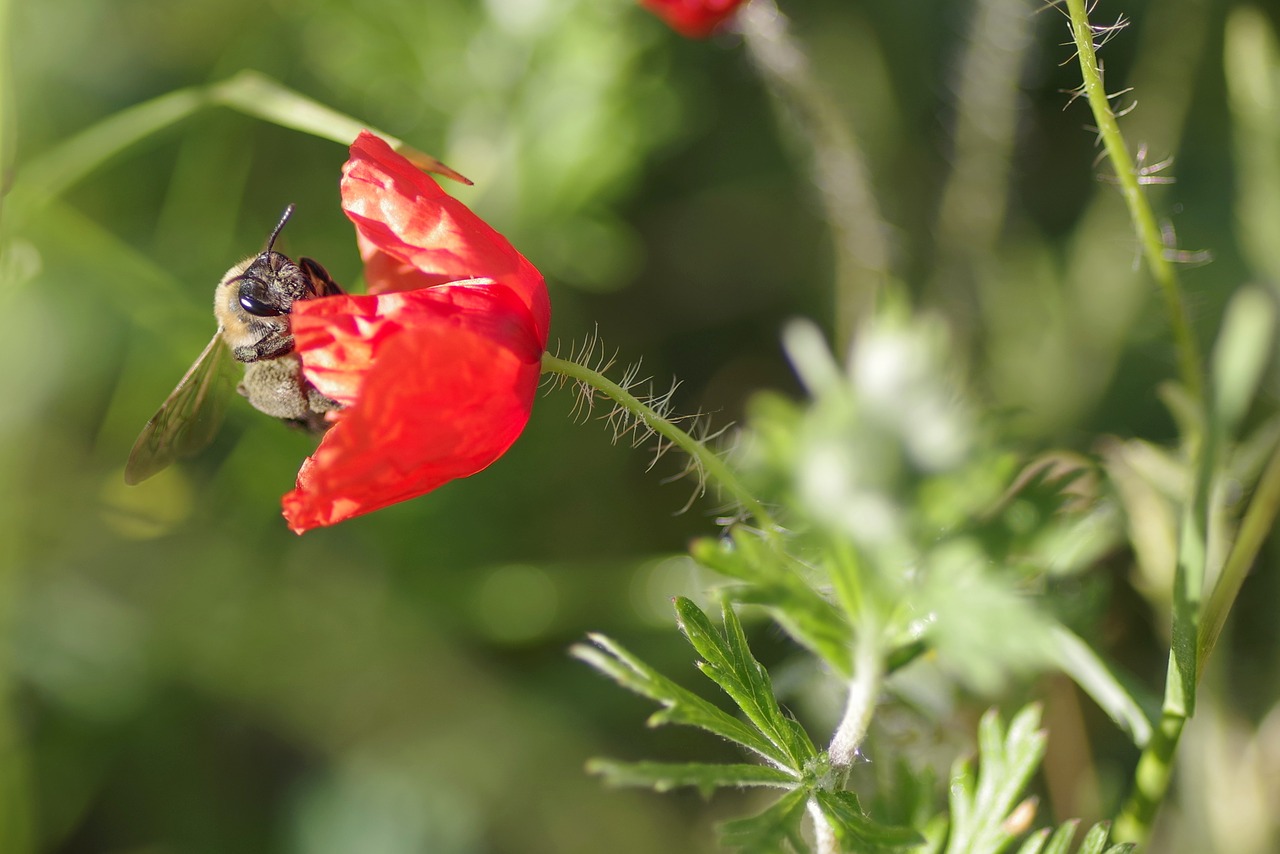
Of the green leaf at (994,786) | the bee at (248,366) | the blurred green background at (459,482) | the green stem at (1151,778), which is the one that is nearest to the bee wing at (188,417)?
the bee at (248,366)

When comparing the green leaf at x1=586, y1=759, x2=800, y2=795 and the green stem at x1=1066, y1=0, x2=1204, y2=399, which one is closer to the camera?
the green leaf at x1=586, y1=759, x2=800, y2=795

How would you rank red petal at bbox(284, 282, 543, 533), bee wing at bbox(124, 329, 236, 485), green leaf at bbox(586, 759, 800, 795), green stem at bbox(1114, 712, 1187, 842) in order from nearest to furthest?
green leaf at bbox(586, 759, 800, 795), red petal at bbox(284, 282, 543, 533), green stem at bbox(1114, 712, 1187, 842), bee wing at bbox(124, 329, 236, 485)

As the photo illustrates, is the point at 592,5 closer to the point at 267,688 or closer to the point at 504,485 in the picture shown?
the point at 504,485

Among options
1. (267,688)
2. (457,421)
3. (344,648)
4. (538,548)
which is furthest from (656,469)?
(457,421)

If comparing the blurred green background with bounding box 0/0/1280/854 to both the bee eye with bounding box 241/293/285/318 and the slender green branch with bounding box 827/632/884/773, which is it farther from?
the slender green branch with bounding box 827/632/884/773

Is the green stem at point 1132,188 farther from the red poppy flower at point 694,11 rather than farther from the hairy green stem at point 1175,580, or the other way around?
the red poppy flower at point 694,11

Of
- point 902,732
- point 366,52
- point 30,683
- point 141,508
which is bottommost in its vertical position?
point 30,683

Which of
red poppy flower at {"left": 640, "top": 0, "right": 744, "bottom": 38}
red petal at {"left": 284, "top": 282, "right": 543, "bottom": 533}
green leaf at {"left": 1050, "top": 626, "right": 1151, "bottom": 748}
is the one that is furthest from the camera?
red poppy flower at {"left": 640, "top": 0, "right": 744, "bottom": 38}

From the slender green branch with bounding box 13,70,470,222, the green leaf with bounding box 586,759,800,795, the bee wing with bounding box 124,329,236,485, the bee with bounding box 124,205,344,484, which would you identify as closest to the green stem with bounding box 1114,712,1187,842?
the green leaf with bounding box 586,759,800,795
